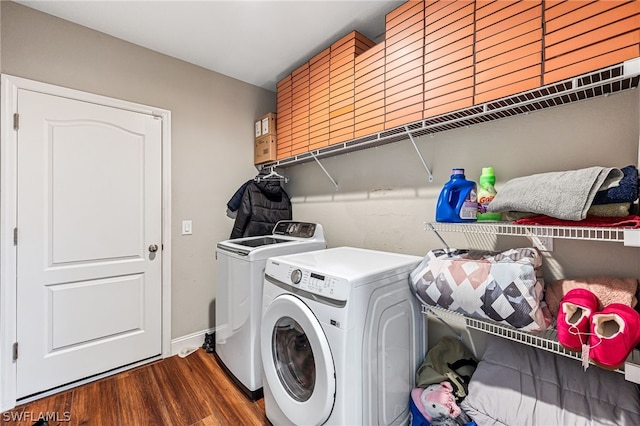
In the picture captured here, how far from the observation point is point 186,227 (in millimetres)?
2455

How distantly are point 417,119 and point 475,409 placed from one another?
1.44 m

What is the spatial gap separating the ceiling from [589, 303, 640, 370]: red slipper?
6.13 ft

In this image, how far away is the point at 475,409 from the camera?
1.27 m

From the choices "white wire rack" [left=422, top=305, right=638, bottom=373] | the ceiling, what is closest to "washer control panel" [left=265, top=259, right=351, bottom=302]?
"white wire rack" [left=422, top=305, right=638, bottom=373]

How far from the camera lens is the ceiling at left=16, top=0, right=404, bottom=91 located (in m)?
1.76

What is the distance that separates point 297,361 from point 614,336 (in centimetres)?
123

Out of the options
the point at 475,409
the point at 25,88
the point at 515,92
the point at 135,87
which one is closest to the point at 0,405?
the point at 25,88

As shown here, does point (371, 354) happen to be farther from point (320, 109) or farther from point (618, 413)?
point (320, 109)

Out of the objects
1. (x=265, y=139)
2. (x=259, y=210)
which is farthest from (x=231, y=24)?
(x=259, y=210)

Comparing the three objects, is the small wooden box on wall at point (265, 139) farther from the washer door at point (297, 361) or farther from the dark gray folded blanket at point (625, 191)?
the dark gray folded blanket at point (625, 191)

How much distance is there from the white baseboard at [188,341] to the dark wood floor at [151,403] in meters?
0.26

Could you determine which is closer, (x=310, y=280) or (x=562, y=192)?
(x=562, y=192)

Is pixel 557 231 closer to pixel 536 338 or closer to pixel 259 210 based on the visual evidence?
pixel 536 338

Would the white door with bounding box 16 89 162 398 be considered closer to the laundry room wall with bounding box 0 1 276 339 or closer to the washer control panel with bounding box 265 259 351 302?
the laundry room wall with bounding box 0 1 276 339
